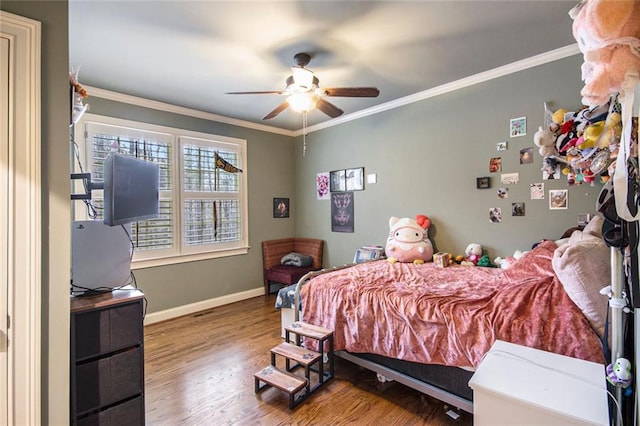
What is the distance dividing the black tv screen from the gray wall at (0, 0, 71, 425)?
0.66 feet

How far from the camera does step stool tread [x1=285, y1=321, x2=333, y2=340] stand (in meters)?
2.30

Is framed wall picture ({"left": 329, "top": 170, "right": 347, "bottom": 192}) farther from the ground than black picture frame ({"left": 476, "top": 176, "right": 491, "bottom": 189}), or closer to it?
farther from the ground

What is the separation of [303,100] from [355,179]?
1842mm

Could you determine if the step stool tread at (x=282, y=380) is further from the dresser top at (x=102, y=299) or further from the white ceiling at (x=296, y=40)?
the white ceiling at (x=296, y=40)

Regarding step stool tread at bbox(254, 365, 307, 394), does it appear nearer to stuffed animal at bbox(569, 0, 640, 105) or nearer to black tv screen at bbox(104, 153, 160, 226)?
black tv screen at bbox(104, 153, 160, 226)

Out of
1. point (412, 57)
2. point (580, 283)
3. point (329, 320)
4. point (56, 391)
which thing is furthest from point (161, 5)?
point (580, 283)

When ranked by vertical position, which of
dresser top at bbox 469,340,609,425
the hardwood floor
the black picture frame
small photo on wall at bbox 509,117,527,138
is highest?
small photo on wall at bbox 509,117,527,138

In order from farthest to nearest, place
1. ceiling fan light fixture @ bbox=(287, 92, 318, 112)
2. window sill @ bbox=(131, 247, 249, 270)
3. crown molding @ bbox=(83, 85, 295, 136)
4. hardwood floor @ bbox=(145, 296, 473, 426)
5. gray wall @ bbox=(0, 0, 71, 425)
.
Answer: window sill @ bbox=(131, 247, 249, 270), crown molding @ bbox=(83, 85, 295, 136), ceiling fan light fixture @ bbox=(287, 92, 318, 112), hardwood floor @ bbox=(145, 296, 473, 426), gray wall @ bbox=(0, 0, 71, 425)

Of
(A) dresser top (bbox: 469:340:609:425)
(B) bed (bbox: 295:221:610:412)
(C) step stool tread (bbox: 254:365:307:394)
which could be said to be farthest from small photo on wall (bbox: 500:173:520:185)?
(C) step stool tread (bbox: 254:365:307:394)

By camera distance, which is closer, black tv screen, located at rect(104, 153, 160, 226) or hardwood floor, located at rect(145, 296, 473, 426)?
black tv screen, located at rect(104, 153, 160, 226)

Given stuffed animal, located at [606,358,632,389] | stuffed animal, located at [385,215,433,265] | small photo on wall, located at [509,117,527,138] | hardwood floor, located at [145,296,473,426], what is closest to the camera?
stuffed animal, located at [606,358,632,389]

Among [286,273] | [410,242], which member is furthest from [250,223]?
[410,242]

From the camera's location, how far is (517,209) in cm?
295

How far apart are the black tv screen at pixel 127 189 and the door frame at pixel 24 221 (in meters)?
0.30
